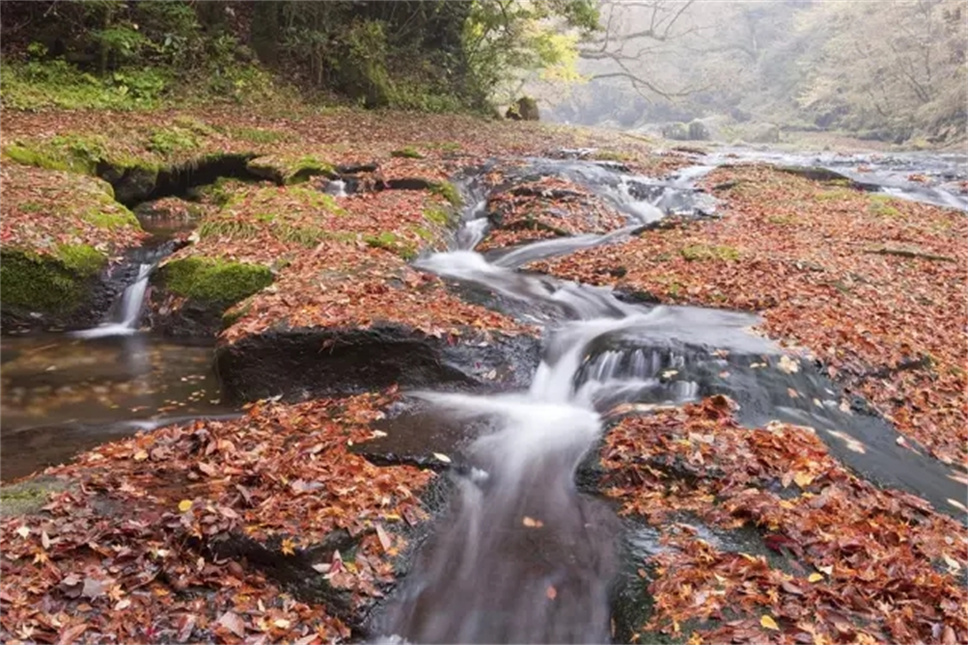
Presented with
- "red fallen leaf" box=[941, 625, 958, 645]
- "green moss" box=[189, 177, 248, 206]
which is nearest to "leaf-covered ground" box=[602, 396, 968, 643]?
"red fallen leaf" box=[941, 625, 958, 645]

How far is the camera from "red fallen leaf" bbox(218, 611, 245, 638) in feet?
11.2

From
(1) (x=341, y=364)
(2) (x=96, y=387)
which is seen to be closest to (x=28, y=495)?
(2) (x=96, y=387)

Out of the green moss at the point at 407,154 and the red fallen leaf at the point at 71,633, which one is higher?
the green moss at the point at 407,154

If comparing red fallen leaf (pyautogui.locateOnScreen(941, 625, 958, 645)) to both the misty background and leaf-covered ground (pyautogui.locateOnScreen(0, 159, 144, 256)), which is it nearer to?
leaf-covered ground (pyautogui.locateOnScreen(0, 159, 144, 256))

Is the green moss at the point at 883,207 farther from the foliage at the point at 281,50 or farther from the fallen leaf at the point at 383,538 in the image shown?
the fallen leaf at the point at 383,538

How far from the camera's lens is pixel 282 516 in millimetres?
4113

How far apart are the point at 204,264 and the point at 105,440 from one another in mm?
3270

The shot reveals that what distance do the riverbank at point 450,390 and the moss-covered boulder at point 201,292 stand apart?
0.11ft

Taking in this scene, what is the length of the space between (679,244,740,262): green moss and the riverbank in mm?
86

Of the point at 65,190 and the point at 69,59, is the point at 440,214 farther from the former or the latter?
the point at 69,59

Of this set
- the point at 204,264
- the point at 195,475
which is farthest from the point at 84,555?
the point at 204,264

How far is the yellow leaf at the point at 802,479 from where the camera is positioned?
4.60 m

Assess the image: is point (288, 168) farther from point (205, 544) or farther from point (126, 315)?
point (205, 544)

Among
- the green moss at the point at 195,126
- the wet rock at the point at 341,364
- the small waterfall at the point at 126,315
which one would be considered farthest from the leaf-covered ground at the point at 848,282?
the green moss at the point at 195,126
